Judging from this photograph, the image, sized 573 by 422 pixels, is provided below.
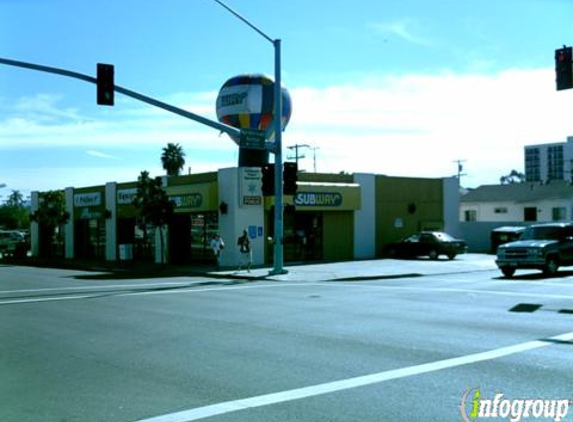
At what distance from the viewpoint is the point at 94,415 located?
21.5ft

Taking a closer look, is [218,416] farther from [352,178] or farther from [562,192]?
[562,192]

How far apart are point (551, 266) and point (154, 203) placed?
1891 cm

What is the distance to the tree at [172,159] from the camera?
7338 centimetres


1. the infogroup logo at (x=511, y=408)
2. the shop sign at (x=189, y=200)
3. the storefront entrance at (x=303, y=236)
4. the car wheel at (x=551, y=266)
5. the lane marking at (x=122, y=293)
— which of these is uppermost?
the shop sign at (x=189, y=200)

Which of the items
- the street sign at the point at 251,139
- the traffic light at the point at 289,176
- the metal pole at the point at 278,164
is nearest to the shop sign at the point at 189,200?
the metal pole at the point at 278,164

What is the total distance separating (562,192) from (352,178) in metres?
34.1

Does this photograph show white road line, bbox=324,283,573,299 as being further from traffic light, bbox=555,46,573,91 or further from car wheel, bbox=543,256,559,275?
car wheel, bbox=543,256,559,275

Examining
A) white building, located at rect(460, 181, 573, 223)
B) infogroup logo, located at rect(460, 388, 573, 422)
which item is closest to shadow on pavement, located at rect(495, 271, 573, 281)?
infogroup logo, located at rect(460, 388, 573, 422)

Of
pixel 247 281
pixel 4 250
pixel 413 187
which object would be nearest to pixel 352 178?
pixel 413 187

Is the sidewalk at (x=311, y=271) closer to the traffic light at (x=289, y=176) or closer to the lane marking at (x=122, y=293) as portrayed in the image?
the lane marking at (x=122, y=293)

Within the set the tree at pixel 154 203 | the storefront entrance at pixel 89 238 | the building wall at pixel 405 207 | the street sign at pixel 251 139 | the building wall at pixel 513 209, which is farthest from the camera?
the building wall at pixel 513 209

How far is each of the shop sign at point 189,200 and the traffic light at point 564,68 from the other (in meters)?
19.6

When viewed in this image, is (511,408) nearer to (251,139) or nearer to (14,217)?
(251,139)

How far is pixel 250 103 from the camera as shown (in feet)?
111
